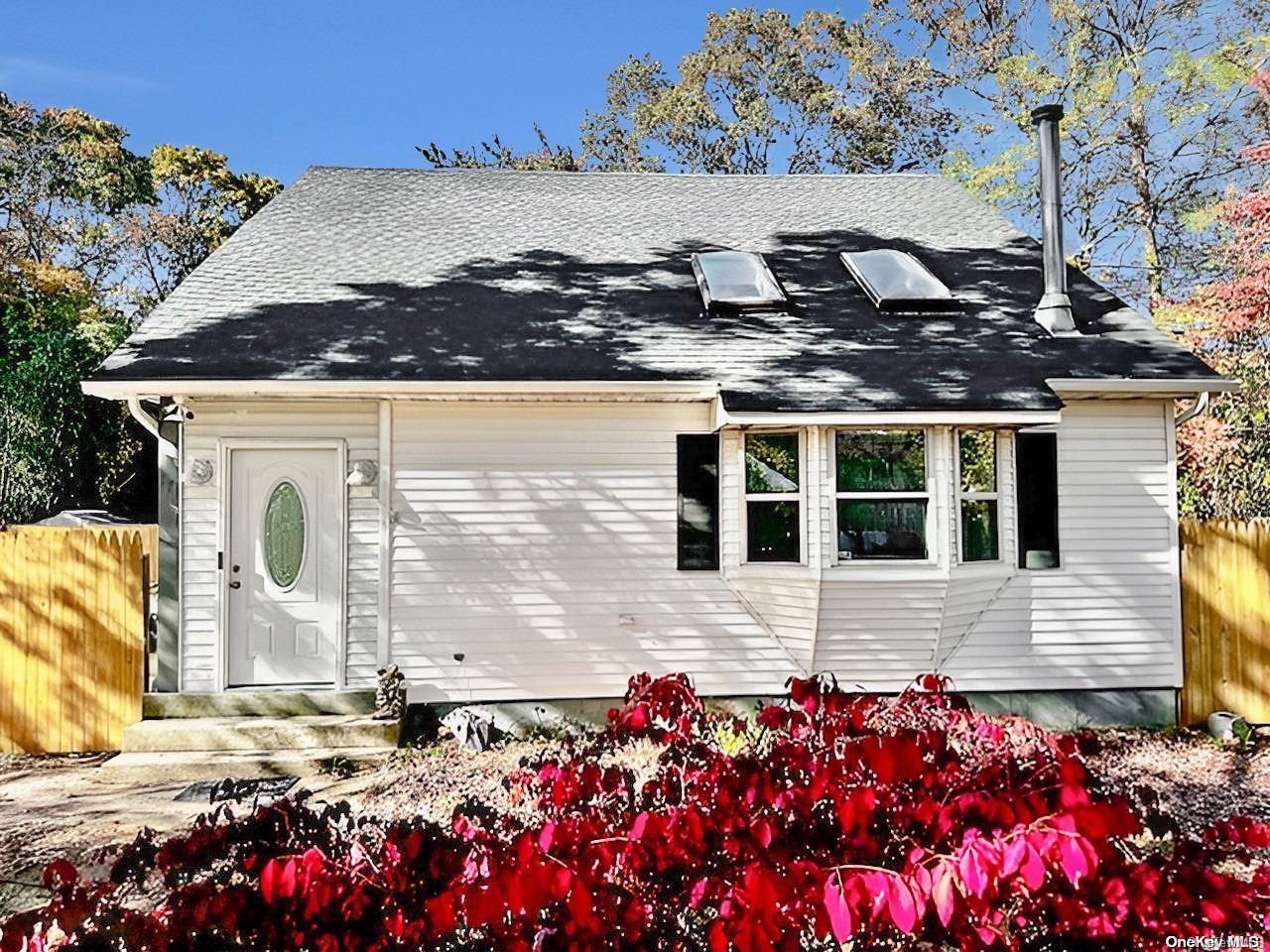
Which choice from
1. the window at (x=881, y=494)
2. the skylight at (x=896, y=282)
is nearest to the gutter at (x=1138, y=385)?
the window at (x=881, y=494)

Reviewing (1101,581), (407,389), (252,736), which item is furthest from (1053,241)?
(252,736)

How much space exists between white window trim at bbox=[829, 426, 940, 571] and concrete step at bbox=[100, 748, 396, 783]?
4.16 metres

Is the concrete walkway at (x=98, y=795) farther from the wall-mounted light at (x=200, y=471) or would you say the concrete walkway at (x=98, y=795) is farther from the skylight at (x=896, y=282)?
the skylight at (x=896, y=282)

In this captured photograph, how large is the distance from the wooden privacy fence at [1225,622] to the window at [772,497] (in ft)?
12.6

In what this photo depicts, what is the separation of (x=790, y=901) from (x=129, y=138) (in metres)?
28.9

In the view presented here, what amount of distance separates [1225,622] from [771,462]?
463 centimetres

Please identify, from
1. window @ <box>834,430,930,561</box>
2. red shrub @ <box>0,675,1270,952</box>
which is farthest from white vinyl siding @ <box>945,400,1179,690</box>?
red shrub @ <box>0,675,1270,952</box>

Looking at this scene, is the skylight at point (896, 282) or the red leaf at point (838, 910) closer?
the red leaf at point (838, 910)

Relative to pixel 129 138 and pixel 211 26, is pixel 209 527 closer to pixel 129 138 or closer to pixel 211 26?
pixel 211 26

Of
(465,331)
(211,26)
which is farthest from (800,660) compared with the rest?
(211,26)

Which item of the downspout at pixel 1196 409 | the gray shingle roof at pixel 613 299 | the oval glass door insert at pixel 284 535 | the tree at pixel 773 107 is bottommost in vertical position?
the oval glass door insert at pixel 284 535

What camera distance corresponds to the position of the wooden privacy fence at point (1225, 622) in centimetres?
734

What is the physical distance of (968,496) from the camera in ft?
22.1

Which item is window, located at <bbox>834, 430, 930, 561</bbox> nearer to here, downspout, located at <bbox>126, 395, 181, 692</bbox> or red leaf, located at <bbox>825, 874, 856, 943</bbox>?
red leaf, located at <bbox>825, 874, 856, 943</bbox>
